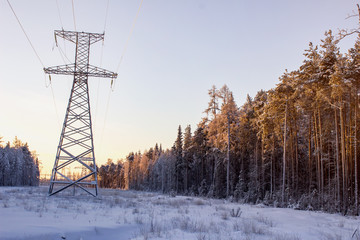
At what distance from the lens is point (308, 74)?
22328mm

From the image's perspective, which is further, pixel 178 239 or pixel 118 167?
pixel 118 167

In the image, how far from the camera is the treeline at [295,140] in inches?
760

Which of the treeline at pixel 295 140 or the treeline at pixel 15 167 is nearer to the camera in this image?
the treeline at pixel 295 140

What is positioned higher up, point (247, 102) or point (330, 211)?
point (247, 102)

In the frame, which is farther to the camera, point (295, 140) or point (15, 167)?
point (15, 167)

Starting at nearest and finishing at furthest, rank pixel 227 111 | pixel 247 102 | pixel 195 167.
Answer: pixel 227 111 < pixel 247 102 < pixel 195 167

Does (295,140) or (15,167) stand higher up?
(295,140)

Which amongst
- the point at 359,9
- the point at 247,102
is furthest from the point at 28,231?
the point at 247,102

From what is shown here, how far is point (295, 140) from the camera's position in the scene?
28328mm

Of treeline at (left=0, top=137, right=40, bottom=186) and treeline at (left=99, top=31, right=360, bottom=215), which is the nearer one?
treeline at (left=99, top=31, right=360, bottom=215)

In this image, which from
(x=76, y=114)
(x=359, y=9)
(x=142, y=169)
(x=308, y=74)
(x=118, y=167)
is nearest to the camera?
(x=359, y=9)

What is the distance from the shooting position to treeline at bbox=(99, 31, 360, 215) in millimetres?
19312

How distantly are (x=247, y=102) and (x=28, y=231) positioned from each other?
38.5 meters

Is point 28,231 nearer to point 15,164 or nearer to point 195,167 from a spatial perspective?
point 195,167
